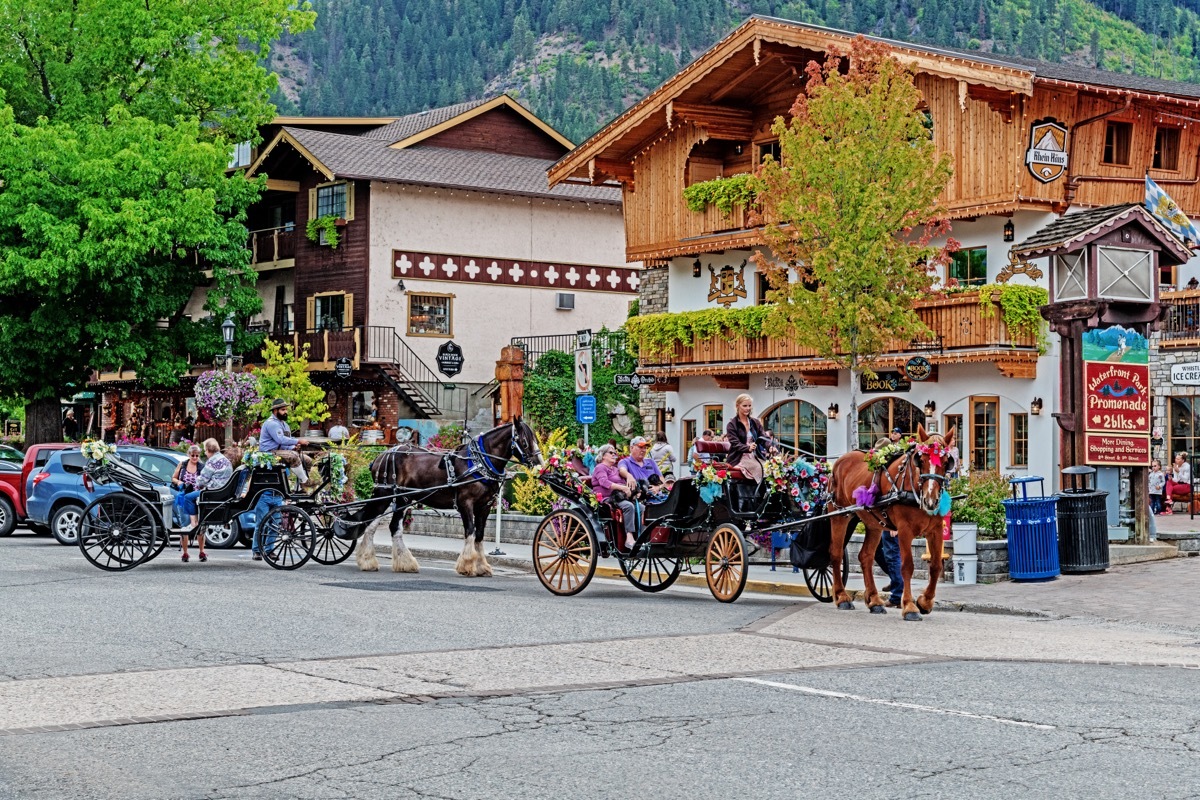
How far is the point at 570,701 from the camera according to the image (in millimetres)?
10281

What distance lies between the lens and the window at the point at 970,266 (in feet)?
106

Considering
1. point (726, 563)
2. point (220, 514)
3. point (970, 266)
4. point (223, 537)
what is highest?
point (970, 266)

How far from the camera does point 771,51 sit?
1363 inches

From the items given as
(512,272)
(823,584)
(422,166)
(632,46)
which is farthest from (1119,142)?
(632,46)

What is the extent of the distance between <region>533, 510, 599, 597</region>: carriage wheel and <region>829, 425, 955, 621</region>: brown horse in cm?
280

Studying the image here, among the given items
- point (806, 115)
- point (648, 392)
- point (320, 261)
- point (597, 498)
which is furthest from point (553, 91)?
point (597, 498)

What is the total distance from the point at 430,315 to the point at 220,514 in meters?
28.3

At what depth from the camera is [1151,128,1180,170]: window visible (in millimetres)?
33031

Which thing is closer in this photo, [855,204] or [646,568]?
[646,568]

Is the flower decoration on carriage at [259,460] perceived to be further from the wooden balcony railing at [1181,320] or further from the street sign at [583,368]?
the wooden balcony railing at [1181,320]

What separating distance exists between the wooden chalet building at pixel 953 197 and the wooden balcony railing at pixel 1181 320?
0.16 ft

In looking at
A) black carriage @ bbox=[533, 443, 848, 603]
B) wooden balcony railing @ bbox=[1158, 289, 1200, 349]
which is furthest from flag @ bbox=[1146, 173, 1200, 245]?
black carriage @ bbox=[533, 443, 848, 603]

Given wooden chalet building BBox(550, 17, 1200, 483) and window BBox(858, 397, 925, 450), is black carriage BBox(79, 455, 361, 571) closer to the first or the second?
wooden chalet building BBox(550, 17, 1200, 483)

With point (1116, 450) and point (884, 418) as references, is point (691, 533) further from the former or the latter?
point (884, 418)
